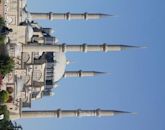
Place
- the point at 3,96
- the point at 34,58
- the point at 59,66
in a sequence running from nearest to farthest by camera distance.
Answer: the point at 3,96, the point at 34,58, the point at 59,66

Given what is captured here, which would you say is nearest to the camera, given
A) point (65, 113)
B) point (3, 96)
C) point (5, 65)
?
point (5, 65)

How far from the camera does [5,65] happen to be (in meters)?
49.9

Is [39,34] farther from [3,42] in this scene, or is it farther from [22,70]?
[3,42]

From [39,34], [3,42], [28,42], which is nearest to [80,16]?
[39,34]

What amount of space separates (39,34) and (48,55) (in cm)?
191

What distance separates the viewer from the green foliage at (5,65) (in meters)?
49.8

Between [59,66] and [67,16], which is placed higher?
[67,16]

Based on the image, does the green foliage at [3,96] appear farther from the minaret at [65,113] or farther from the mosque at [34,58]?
the minaret at [65,113]

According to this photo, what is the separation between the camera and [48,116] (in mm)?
54219

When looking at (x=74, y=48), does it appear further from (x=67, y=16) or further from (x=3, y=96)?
(x=67, y=16)

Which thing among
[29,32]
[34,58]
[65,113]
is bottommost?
[65,113]

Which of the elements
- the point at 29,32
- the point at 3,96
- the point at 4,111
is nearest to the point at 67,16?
the point at 29,32

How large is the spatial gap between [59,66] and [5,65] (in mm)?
12424

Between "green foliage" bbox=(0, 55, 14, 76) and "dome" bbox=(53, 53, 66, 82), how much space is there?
1125 cm
